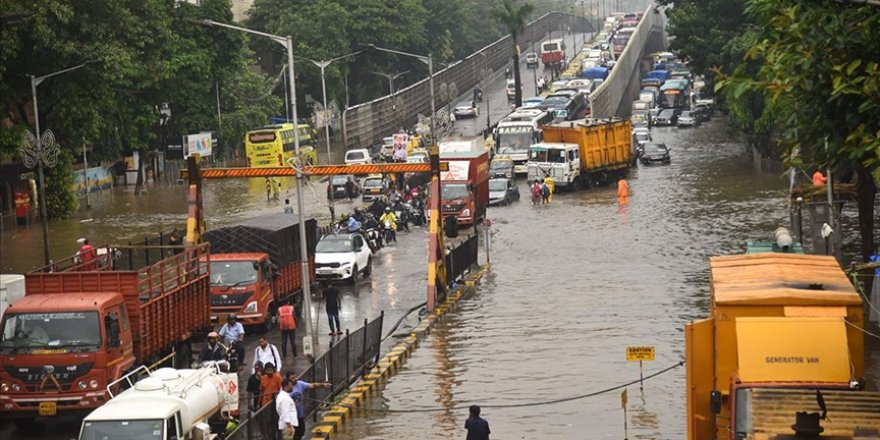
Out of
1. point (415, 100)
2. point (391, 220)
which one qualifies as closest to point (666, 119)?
point (415, 100)

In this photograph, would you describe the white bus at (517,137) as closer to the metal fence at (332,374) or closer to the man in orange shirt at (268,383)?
the metal fence at (332,374)

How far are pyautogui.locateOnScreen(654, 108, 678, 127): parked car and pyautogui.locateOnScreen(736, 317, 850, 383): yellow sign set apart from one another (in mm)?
82429

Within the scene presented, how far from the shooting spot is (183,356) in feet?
98.6

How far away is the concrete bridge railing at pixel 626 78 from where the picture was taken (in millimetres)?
98812

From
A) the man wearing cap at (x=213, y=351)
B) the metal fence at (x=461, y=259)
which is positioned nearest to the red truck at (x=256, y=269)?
the metal fence at (x=461, y=259)

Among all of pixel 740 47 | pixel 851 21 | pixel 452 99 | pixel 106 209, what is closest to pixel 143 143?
pixel 106 209

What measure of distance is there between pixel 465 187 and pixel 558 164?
10778 millimetres

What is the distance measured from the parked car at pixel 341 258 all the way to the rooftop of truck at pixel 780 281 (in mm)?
19900

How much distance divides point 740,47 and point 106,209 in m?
27.7

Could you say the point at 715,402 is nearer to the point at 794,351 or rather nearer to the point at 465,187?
the point at 794,351

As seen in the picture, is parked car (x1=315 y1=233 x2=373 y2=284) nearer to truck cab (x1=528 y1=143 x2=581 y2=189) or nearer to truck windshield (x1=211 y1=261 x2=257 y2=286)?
truck windshield (x1=211 y1=261 x2=257 y2=286)

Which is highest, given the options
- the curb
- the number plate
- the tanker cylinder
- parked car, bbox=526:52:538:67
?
parked car, bbox=526:52:538:67

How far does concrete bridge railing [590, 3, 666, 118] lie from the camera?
3890 inches

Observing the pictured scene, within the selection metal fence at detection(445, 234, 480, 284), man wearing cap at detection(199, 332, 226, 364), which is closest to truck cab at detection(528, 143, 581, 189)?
metal fence at detection(445, 234, 480, 284)
